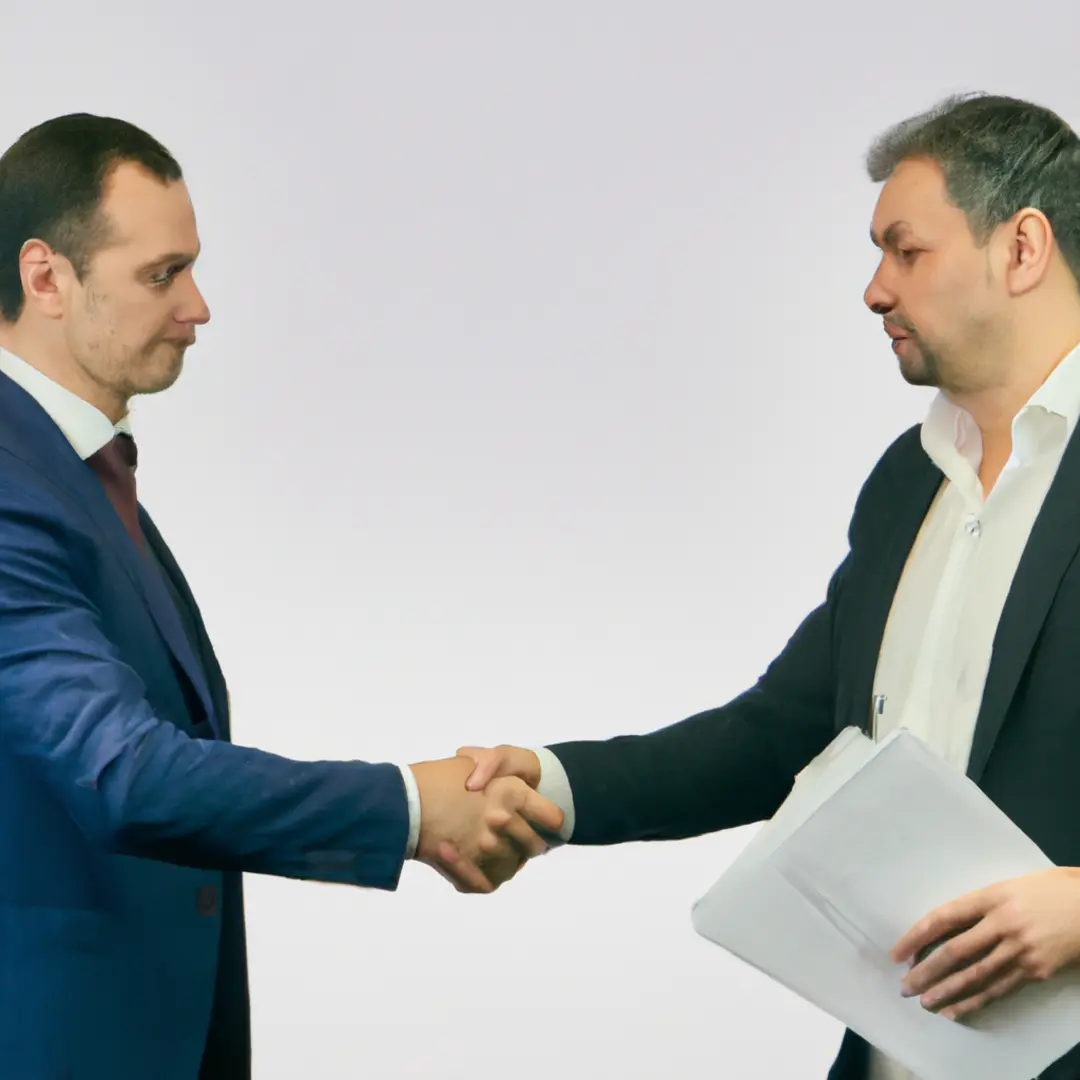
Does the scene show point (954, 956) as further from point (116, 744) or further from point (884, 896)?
point (116, 744)

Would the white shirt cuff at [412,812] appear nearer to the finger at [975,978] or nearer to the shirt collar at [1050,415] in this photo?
the finger at [975,978]

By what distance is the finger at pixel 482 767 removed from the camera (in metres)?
2.18

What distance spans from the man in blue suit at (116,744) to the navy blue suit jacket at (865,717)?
0.27 metres

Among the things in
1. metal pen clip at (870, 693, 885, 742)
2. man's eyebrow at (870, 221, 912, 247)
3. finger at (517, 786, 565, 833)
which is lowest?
finger at (517, 786, 565, 833)

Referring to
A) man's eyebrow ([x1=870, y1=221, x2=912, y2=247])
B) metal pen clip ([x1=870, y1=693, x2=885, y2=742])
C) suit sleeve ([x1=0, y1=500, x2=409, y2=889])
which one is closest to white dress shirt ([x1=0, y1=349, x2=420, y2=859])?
suit sleeve ([x1=0, y1=500, x2=409, y2=889])

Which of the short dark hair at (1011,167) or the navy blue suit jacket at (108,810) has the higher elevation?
the short dark hair at (1011,167)

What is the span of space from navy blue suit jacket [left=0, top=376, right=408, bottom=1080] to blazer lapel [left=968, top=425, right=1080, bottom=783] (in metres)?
0.67

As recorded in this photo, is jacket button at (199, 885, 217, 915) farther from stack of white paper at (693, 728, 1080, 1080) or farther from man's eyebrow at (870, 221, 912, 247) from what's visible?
man's eyebrow at (870, 221, 912, 247)

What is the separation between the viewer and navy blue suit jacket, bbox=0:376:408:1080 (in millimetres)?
1778

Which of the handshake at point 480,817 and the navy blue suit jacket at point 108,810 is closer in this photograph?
the navy blue suit jacket at point 108,810

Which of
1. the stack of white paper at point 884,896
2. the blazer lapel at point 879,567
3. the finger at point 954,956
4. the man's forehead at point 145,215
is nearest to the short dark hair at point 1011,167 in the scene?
the blazer lapel at point 879,567

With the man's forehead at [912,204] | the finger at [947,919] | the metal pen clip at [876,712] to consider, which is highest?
the man's forehead at [912,204]

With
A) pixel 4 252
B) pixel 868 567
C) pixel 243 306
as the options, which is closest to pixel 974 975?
pixel 868 567

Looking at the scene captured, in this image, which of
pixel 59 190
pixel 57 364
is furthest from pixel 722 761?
pixel 59 190
